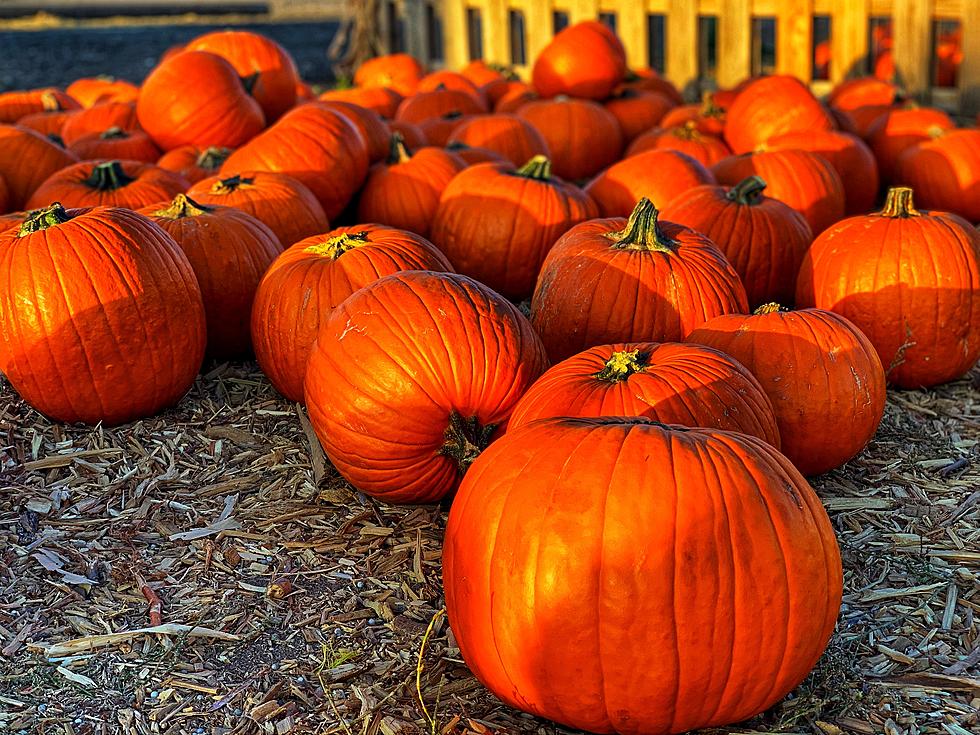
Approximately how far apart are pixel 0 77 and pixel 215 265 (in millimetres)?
10970

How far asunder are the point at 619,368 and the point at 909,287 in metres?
1.60

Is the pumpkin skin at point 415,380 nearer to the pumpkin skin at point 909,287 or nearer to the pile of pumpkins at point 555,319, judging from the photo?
the pile of pumpkins at point 555,319

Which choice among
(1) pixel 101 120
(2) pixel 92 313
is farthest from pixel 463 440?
(1) pixel 101 120

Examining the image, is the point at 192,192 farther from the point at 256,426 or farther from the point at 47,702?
the point at 47,702

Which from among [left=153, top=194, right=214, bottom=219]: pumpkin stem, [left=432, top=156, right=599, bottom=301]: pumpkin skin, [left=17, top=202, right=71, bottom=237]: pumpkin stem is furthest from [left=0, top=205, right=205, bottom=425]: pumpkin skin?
[left=432, top=156, right=599, bottom=301]: pumpkin skin

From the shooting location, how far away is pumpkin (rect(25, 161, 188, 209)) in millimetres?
4719

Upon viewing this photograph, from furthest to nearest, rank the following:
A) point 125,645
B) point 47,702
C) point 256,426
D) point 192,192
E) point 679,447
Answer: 1. point 192,192
2. point 256,426
3. point 125,645
4. point 47,702
5. point 679,447

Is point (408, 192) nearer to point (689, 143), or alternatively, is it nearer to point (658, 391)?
point (689, 143)

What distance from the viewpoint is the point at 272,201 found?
179 inches

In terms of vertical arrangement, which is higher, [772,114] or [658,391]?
[772,114]

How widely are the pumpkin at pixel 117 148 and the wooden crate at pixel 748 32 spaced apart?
4937 millimetres

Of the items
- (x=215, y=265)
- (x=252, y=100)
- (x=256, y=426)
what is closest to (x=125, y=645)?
(x=256, y=426)

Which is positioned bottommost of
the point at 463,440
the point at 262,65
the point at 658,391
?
A: the point at 463,440

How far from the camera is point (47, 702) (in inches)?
101
